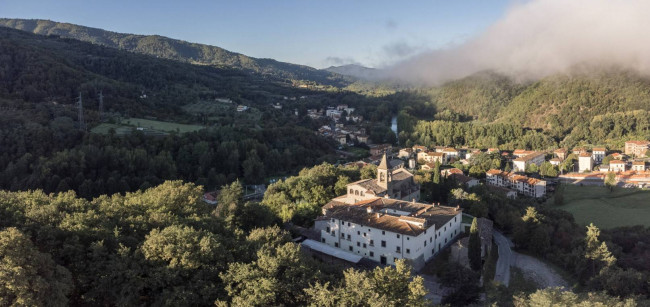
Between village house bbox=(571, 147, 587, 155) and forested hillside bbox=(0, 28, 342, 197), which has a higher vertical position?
forested hillside bbox=(0, 28, 342, 197)

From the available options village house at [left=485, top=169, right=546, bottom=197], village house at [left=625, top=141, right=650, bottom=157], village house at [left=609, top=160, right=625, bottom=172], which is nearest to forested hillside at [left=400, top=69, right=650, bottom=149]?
village house at [left=625, top=141, right=650, bottom=157]

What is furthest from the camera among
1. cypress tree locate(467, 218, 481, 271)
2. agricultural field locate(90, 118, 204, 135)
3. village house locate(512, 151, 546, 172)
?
village house locate(512, 151, 546, 172)

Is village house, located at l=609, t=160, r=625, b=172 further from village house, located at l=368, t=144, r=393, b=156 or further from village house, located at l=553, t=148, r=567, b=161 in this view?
village house, located at l=368, t=144, r=393, b=156

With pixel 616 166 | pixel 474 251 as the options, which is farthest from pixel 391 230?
pixel 616 166

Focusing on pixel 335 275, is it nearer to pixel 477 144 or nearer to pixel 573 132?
pixel 477 144

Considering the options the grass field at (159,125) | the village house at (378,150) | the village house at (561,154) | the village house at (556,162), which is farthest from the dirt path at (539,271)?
the village house at (561,154)

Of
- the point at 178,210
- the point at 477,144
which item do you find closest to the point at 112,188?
the point at 178,210
